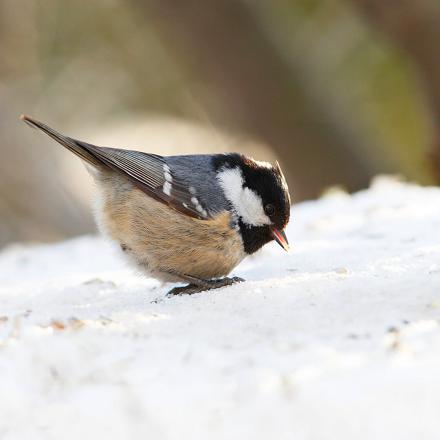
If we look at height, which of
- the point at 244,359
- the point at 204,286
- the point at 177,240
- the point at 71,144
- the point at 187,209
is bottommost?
the point at 244,359

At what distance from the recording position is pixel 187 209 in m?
3.07

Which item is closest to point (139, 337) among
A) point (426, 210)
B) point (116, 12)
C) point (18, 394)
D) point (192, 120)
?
point (18, 394)

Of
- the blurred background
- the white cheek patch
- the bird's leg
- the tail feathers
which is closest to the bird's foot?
the bird's leg

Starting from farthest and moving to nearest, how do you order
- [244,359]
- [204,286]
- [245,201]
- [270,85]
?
[270,85], [245,201], [204,286], [244,359]

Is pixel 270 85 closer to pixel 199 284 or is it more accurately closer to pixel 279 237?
pixel 279 237

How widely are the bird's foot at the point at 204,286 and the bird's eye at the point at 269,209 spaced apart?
323 millimetres

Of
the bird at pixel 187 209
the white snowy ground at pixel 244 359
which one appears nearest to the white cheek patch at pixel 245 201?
the bird at pixel 187 209

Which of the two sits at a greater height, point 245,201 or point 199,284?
point 245,201

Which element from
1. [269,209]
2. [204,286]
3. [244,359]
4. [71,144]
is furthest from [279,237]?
[244,359]

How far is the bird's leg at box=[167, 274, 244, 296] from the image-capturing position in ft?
9.72

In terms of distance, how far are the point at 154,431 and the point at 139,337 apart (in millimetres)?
513

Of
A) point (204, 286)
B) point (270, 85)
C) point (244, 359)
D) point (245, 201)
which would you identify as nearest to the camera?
point (244, 359)

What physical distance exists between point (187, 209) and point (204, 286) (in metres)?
0.31

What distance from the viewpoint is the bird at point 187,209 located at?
303 cm
